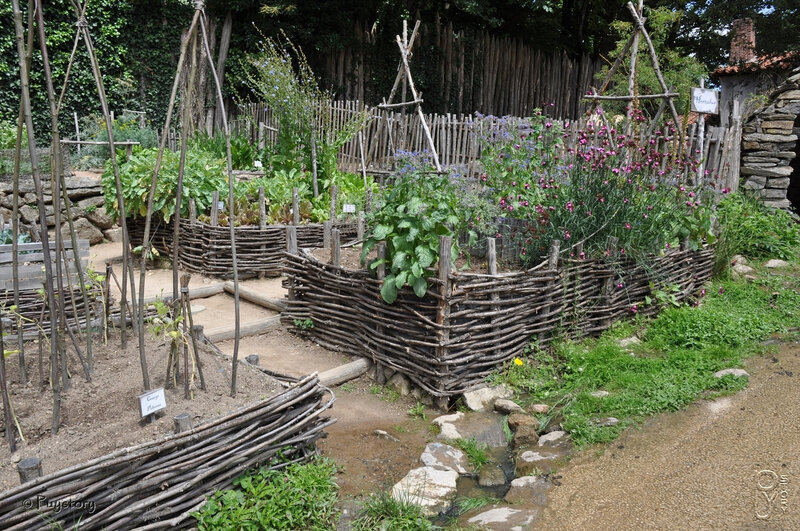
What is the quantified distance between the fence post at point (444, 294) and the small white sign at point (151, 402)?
6.44ft

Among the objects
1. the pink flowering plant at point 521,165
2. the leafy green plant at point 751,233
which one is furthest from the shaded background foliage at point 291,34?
the pink flowering plant at point 521,165

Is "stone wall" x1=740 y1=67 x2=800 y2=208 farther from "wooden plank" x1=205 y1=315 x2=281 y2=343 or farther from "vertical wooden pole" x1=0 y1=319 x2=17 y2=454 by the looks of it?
"vertical wooden pole" x1=0 y1=319 x2=17 y2=454

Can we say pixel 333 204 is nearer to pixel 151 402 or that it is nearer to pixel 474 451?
pixel 474 451

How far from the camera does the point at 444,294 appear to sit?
4.21 m

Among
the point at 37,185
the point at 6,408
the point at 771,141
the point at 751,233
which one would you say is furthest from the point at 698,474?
the point at 771,141

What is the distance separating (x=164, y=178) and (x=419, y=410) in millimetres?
4550

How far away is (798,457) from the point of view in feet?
11.1

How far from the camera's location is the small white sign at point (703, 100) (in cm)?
598

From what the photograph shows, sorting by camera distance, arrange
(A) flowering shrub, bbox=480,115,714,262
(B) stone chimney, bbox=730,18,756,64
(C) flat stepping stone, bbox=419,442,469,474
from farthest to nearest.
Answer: (B) stone chimney, bbox=730,18,756,64 → (A) flowering shrub, bbox=480,115,714,262 → (C) flat stepping stone, bbox=419,442,469,474

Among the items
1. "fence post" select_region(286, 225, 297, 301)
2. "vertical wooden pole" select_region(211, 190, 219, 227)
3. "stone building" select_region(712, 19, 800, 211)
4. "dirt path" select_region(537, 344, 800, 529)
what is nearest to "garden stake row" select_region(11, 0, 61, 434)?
"dirt path" select_region(537, 344, 800, 529)

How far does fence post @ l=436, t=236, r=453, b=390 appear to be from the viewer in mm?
4168

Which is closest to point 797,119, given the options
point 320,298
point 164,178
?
point 320,298

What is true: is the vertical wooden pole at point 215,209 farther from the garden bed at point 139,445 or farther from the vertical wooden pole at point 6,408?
the vertical wooden pole at point 6,408

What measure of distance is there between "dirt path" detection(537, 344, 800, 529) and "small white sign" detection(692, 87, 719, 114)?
304 cm
